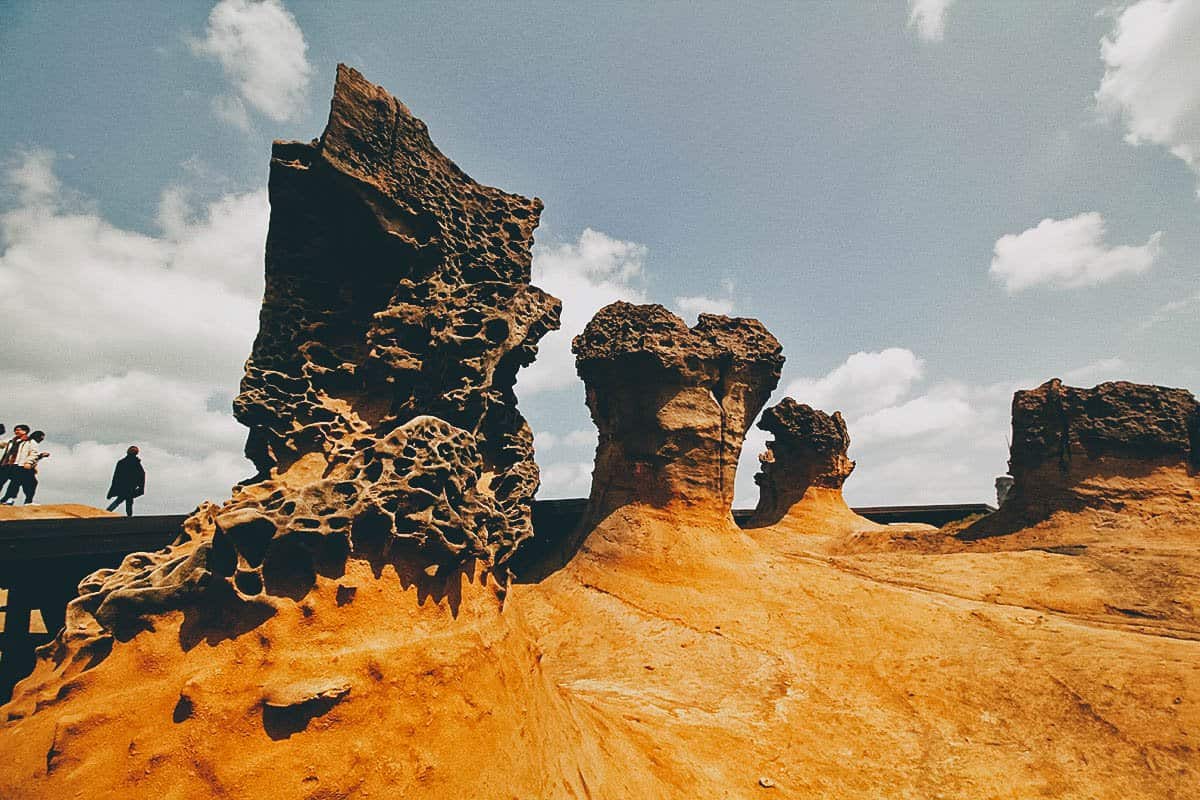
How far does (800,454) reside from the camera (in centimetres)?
1723

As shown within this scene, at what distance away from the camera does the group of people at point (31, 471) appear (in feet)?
30.2

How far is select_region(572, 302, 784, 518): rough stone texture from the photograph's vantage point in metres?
10.3

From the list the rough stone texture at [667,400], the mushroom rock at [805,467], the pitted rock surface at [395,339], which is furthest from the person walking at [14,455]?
the mushroom rock at [805,467]

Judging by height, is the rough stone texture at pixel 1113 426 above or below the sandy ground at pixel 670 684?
above

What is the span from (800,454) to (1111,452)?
25.6ft

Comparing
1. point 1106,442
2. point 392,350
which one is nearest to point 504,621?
point 392,350

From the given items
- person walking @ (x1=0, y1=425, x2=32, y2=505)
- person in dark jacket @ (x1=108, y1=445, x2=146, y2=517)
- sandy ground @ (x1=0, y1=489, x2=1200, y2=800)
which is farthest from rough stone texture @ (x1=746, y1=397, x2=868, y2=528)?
person walking @ (x1=0, y1=425, x2=32, y2=505)

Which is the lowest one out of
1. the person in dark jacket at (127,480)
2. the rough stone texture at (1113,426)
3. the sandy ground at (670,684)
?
the sandy ground at (670,684)

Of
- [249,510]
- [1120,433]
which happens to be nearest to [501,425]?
[249,510]

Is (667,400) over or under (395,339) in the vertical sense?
over

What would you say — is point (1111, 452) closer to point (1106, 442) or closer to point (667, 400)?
point (1106, 442)

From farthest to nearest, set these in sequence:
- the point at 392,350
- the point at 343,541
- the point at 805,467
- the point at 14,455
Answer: the point at 805,467, the point at 14,455, the point at 392,350, the point at 343,541

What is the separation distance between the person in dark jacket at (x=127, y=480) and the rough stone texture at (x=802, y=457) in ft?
51.3

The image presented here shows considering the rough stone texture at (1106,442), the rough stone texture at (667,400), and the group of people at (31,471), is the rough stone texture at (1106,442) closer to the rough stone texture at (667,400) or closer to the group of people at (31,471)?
the rough stone texture at (667,400)
